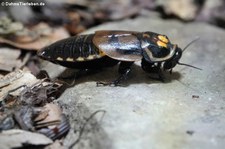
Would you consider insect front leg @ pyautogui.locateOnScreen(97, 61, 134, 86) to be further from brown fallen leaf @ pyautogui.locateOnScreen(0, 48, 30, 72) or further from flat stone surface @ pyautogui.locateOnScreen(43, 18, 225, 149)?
brown fallen leaf @ pyautogui.locateOnScreen(0, 48, 30, 72)

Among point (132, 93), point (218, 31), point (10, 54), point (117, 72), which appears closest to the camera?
point (132, 93)

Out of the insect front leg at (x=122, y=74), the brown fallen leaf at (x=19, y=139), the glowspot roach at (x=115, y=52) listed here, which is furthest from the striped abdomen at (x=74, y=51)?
the brown fallen leaf at (x=19, y=139)

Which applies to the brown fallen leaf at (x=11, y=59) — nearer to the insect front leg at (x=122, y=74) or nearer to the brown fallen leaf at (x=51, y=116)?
the brown fallen leaf at (x=51, y=116)

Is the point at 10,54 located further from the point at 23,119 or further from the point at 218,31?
the point at 218,31

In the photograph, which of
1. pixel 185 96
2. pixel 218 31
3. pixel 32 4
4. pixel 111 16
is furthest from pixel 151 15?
pixel 185 96

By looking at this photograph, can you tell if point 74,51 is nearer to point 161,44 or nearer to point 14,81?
point 14,81

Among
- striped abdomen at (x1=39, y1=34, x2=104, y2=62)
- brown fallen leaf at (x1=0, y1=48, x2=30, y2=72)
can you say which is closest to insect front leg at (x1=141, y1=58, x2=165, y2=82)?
striped abdomen at (x1=39, y1=34, x2=104, y2=62)
